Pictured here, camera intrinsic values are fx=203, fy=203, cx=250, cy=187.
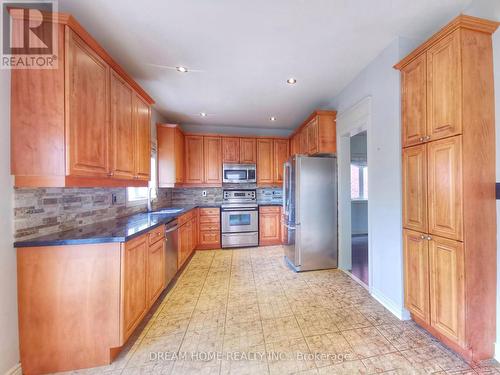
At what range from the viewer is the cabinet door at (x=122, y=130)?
6.29ft

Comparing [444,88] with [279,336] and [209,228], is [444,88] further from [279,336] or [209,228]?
[209,228]

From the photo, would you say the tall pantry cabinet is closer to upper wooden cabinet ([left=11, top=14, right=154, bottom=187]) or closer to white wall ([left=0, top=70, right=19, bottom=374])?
upper wooden cabinet ([left=11, top=14, right=154, bottom=187])

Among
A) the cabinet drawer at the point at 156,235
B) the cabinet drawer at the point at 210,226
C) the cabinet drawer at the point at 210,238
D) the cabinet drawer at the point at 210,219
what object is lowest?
the cabinet drawer at the point at 210,238

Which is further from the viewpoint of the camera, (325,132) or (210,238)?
(210,238)

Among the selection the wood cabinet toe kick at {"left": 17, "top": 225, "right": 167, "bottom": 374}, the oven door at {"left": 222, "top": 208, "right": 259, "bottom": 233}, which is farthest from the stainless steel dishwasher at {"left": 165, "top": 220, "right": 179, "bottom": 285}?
the oven door at {"left": 222, "top": 208, "right": 259, "bottom": 233}

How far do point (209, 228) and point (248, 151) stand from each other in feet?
6.43

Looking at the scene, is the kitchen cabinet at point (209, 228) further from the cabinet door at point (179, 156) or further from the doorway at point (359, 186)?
the doorway at point (359, 186)

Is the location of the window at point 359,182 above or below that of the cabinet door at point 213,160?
below

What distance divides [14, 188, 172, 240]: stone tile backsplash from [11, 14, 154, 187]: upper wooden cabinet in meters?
0.20

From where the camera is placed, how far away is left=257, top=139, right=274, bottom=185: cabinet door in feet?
15.8

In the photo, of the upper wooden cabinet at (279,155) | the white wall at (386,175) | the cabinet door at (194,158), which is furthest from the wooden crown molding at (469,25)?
the cabinet door at (194,158)

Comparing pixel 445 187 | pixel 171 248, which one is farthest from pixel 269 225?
pixel 445 187

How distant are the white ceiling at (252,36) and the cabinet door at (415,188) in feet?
3.70

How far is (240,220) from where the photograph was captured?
4.41 meters
